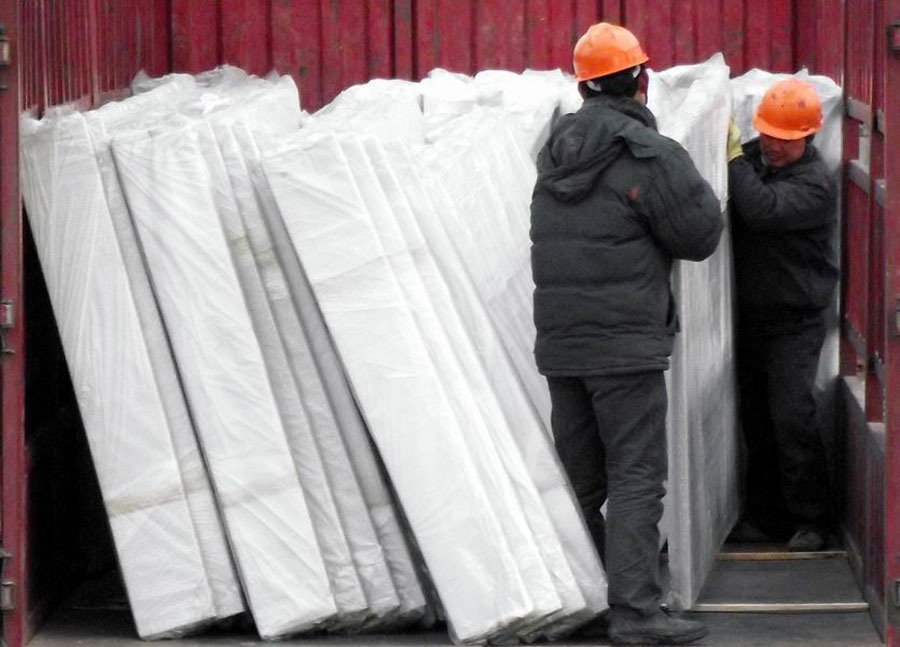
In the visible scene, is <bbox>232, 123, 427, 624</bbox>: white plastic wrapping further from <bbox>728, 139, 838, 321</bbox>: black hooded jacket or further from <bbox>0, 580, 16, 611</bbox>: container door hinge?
<bbox>728, 139, 838, 321</bbox>: black hooded jacket

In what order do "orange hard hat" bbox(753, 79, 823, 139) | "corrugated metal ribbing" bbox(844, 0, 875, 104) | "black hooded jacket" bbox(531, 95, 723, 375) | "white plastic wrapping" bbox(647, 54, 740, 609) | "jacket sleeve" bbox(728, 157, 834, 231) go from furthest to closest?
"orange hard hat" bbox(753, 79, 823, 139)
"jacket sleeve" bbox(728, 157, 834, 231)
"corrugated metal ribbing" bbox(844, 0, 875, 104)
"white plastic wrapping" bbox(647, 54, 740, 609)
"black hooded jacket" bbox(531, 95, 723, 375)

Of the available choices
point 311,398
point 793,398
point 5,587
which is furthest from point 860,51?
point 5,587

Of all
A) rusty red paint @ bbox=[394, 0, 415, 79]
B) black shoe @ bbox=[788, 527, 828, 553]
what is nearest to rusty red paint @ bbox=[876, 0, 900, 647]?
black shoe @ bbox=[788, 527, 828, 553]

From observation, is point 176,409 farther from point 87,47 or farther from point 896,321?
point 896,321

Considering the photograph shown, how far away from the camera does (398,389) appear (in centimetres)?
500

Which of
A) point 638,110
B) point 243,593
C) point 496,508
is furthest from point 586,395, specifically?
point 243,593

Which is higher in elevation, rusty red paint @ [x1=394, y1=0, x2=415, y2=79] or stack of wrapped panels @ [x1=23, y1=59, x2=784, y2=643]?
rusty red paint @ [x1=394, y1=0, x2=415, y2=79]

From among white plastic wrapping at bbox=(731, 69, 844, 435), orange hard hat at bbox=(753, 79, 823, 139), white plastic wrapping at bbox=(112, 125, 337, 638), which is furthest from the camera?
white plastic wrapping at bbox=(731, 69, 844, 435)

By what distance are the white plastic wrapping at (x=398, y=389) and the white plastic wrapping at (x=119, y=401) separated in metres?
0.55

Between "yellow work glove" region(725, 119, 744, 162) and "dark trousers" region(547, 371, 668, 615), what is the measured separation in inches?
45.6

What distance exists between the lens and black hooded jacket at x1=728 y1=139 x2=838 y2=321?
236 inches

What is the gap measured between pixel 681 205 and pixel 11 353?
6.56ft

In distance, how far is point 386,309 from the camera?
5.03 meters

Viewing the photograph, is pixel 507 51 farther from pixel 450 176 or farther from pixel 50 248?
pixel 50 248
